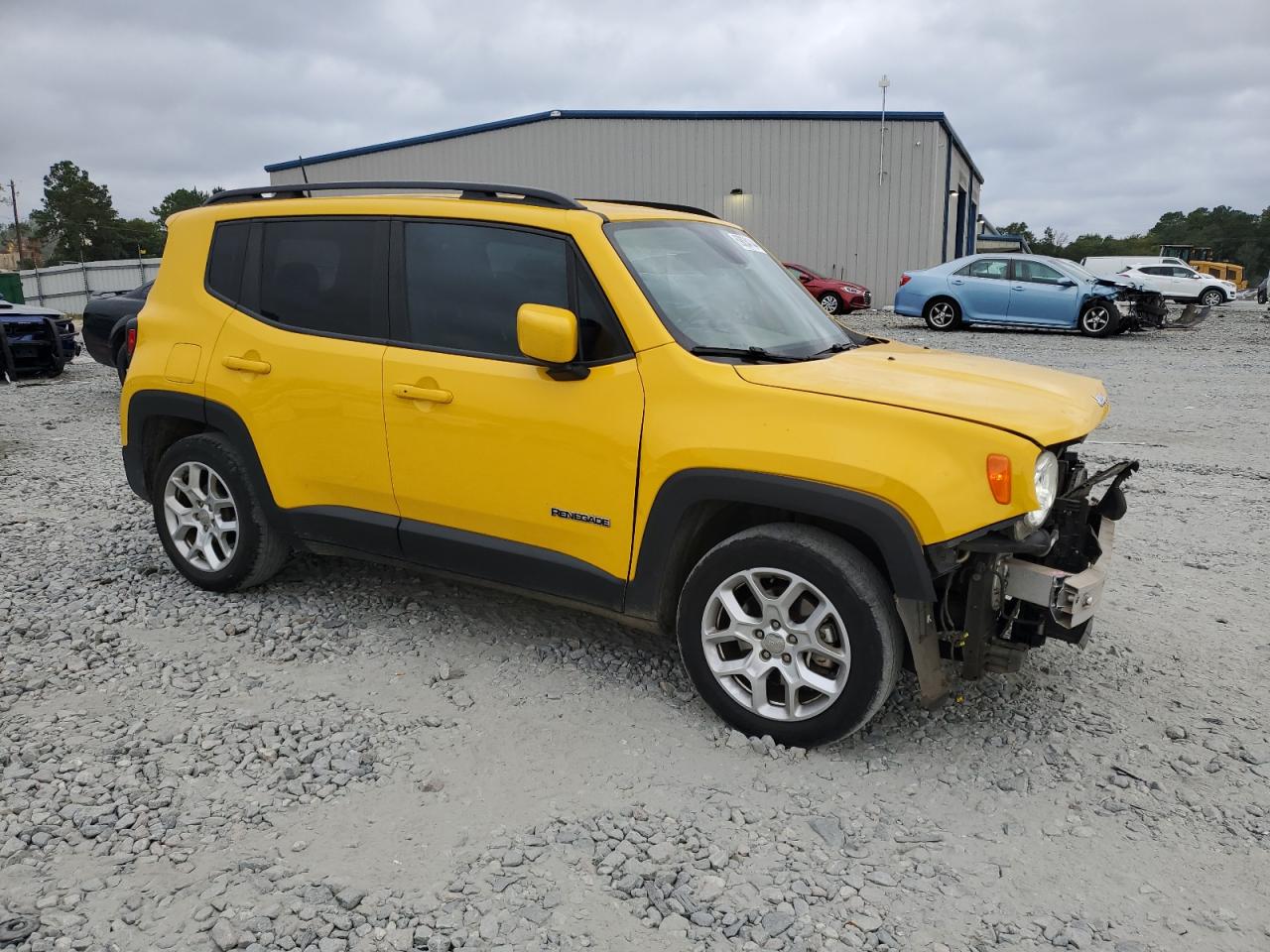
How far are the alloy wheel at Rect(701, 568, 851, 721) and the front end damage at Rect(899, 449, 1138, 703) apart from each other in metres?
0.27

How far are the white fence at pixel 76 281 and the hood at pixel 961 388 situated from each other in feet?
113

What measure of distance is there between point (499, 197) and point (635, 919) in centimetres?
278

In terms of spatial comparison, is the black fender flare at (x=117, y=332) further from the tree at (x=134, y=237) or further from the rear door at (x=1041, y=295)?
the tree at (x=134, y=237)

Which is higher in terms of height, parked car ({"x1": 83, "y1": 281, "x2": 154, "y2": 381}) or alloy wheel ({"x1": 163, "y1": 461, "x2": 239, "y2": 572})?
parked car ({"x1": 83, "y1": 281, "x2": 154, "y2": 381})

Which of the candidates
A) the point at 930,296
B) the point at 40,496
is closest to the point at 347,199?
the point at 40,496

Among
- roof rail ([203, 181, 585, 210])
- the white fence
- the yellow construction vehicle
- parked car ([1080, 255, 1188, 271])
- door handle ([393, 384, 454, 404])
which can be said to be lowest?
door handle ([393, 384, 454, 404])

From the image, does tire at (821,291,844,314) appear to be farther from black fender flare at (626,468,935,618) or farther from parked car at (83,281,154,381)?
black fender flare at (626,468,935,618)

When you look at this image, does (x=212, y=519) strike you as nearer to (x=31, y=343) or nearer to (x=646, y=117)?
(x=31, y=343)

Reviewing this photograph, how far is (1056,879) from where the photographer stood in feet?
9.14

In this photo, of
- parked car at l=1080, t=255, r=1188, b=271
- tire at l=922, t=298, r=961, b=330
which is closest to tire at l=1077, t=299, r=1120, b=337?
tire at l=922, t=298, r=961, b=330

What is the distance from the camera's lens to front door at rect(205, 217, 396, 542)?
413 cm

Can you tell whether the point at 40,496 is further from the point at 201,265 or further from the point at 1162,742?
the point at 1162,742

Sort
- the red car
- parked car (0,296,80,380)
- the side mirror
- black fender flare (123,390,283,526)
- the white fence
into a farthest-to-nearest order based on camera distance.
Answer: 1. the white fence
2. the red car
3. parked car (0,296,80,380)
4. black fender flare (123,390,283,526)
5. the side mirror

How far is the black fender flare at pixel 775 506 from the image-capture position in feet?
10.1
